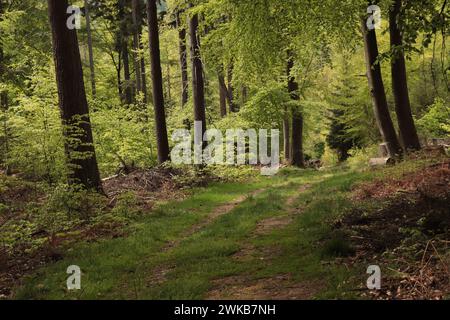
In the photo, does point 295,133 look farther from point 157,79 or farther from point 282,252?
point 282,252

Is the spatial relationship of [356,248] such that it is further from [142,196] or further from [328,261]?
[142,196]

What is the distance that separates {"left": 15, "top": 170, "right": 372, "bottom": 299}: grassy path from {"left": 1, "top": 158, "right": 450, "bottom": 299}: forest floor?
2 centimetres

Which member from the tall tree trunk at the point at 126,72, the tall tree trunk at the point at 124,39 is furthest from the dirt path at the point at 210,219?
the tall tree trunk at the point at 124,39

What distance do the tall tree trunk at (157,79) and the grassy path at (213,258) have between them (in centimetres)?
590

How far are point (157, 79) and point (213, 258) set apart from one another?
11675 millimetres

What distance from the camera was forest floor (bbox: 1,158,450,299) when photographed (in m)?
5.88

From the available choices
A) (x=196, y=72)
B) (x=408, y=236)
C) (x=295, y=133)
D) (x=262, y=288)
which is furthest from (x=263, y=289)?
(x=295, y=133)

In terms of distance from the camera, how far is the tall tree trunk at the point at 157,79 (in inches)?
704

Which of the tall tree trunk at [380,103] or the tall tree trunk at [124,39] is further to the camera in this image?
the tall tree trunk at [124,39]

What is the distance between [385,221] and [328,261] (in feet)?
6.60

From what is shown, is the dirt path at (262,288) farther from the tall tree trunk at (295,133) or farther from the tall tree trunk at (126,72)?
the tall tree trunk at (126,72)

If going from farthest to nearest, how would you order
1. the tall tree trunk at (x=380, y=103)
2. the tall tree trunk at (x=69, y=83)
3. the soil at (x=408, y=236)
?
1. the tall tree trunk at (x=380, y=103)
2. the tall tree trunk at (x=69, y=83)
3. the soil at (x=408, y=236)

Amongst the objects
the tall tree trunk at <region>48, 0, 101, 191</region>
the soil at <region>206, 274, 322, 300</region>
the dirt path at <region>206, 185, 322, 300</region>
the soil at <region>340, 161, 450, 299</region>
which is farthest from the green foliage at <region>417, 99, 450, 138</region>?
the soil at <region>206, 274, 322, 300</region>

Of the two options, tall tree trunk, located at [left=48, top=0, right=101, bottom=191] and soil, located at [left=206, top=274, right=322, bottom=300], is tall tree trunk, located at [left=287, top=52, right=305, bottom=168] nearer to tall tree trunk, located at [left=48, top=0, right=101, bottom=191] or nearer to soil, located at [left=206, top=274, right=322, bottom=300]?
tall tree trunk, located at [left=48, top=0, right=101, bottom=191]
